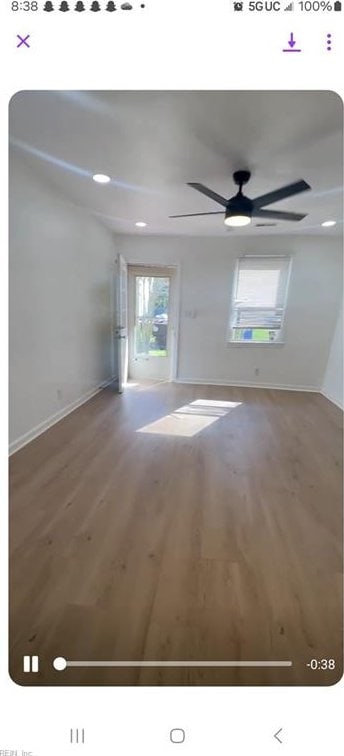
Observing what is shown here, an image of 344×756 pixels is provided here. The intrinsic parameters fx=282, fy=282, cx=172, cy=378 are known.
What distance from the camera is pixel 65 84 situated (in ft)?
1.90

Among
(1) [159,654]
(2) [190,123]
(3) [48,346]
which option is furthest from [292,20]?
(3) [48,346]

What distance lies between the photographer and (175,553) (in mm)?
1372

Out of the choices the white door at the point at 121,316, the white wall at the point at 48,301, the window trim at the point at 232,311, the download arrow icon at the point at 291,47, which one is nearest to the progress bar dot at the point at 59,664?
the download arrow icon at the point at 291,47

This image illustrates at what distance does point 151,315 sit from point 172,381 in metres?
1.12

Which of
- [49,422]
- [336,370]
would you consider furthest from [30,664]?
[336,370]

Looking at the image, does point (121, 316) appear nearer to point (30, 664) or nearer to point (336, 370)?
point (336, 370)

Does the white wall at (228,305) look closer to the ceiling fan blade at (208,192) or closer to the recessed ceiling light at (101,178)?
the recessed ceiling light at (101,178)

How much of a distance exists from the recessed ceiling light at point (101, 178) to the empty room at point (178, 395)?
0.7 inches

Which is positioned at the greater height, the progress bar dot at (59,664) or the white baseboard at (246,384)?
the white baseboard at (246,384)

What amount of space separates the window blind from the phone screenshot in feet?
0.09

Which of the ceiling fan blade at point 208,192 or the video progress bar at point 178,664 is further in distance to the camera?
the ceiling fan blade at point 208,192

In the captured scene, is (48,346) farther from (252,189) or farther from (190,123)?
(252,189)

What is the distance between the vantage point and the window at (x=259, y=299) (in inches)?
162
